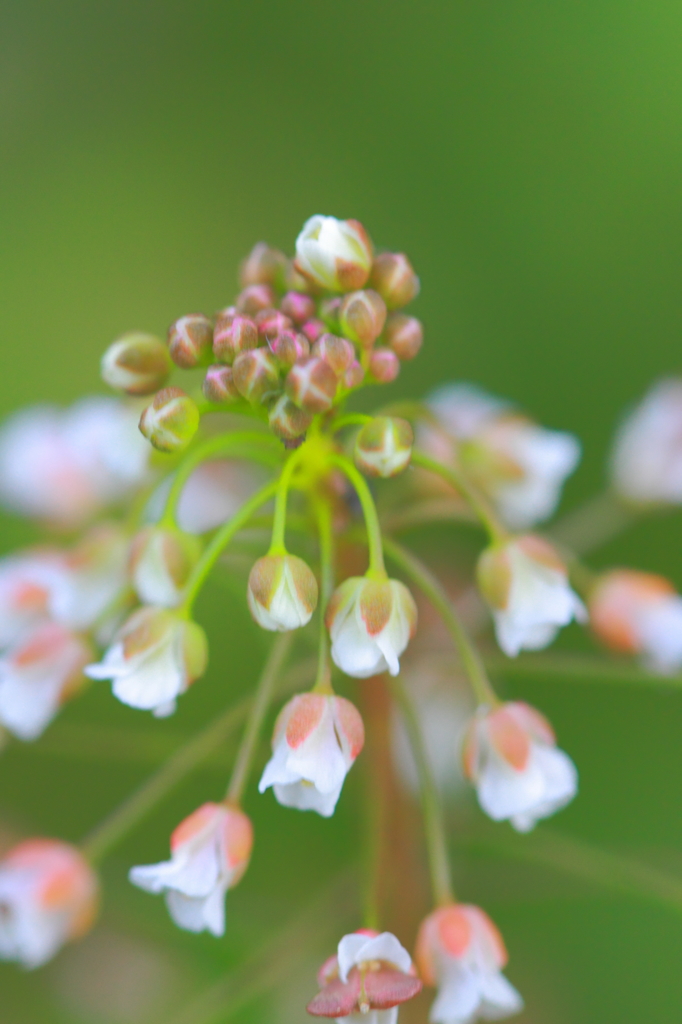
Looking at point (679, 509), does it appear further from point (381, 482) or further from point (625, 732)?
point (381, 482)

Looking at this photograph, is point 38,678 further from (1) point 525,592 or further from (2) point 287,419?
(1) point 525,592

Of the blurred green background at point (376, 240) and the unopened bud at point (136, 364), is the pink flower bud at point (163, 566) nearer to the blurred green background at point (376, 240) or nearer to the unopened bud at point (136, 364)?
the unopened bud at point (136, 364)

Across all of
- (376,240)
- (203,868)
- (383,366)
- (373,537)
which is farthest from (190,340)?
(376,240)

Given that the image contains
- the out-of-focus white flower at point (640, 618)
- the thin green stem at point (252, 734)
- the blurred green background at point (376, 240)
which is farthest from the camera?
the blurred green background at point (376, 240)

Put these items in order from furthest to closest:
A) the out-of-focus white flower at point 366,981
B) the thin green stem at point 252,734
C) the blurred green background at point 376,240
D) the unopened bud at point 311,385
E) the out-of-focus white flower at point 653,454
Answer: the blurred green background at point 376,240
the out-of-focus white flower at point 653,454
the thin green stem at point 252,734
the unopened bud at point 311,385
the out-of-focus white flower at point 366,981

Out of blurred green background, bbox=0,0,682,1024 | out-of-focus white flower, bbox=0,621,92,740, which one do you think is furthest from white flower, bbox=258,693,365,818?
blurred green background, bbox=0,0,682,1024

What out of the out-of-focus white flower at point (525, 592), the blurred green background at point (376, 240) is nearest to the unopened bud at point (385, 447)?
the out-of-focus white flower at point (525, 592)
